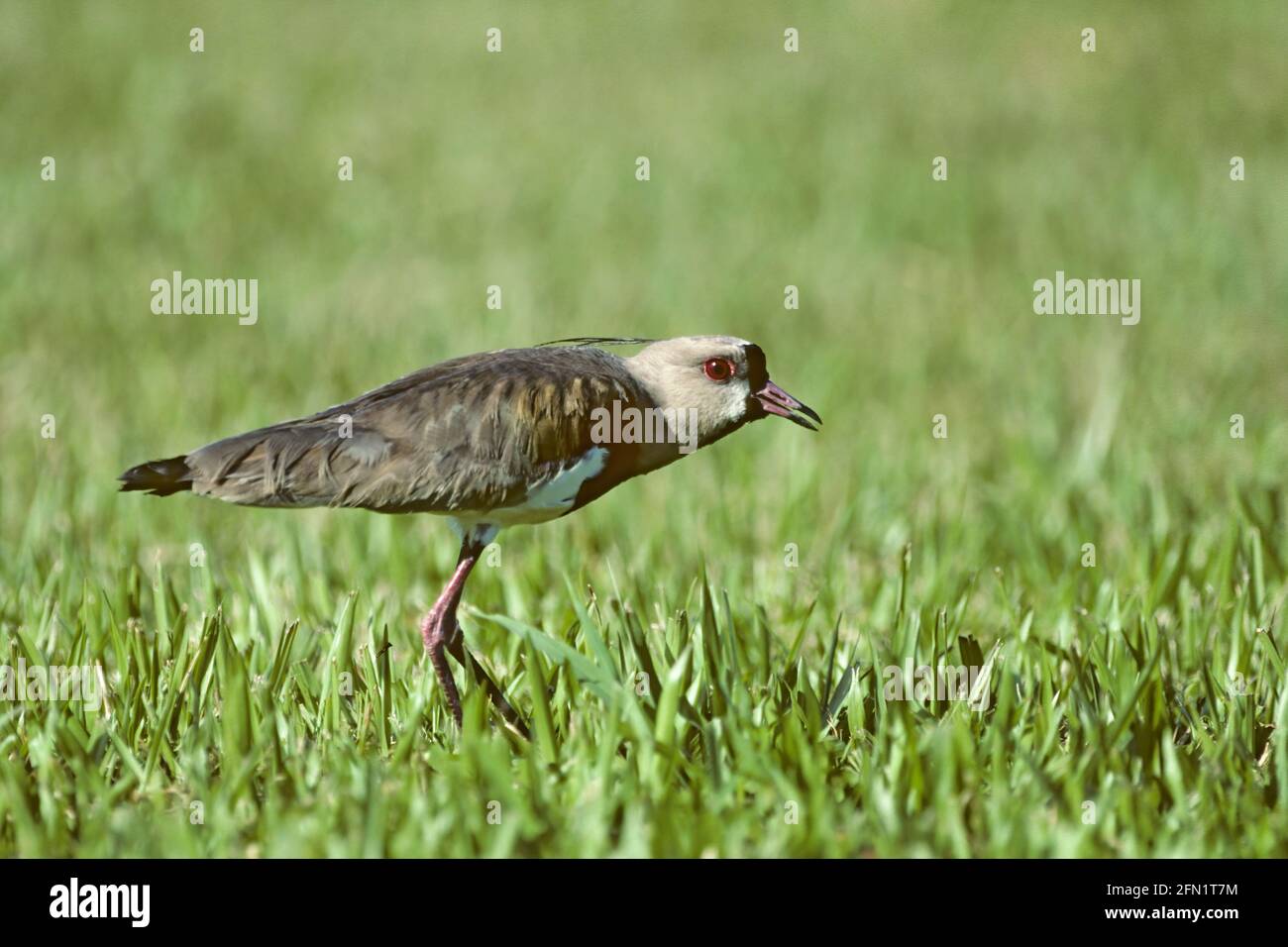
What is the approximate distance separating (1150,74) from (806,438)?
600 cm

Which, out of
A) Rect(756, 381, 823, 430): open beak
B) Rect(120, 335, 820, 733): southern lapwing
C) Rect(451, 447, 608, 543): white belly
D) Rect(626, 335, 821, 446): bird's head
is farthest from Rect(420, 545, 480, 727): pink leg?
Rect(756, 381, 823, 430): open beak

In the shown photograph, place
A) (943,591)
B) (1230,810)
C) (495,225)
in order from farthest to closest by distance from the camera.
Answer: (495,225), (943,591), (1230,810)

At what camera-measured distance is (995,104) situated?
1046 cm

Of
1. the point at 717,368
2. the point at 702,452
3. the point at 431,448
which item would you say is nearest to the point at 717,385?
the point at 717,368

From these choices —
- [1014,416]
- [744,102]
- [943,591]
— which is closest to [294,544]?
[943,591]

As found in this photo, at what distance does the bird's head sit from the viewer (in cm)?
311

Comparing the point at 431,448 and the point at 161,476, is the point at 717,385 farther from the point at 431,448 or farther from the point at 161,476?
the point at 161,476

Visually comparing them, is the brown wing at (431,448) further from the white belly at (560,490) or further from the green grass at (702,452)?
the green grass at (702,452)

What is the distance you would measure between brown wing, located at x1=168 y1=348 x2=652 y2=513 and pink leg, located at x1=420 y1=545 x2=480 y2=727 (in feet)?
0.83

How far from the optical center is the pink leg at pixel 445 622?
10.6 ft

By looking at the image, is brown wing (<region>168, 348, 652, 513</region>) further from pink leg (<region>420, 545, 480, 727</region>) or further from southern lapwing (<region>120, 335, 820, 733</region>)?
pink leg (<region>420, 545, 480, 727</region>)

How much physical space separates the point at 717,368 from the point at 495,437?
493 mm

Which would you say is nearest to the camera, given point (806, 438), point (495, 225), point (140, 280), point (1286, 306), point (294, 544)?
point (294, 544)
